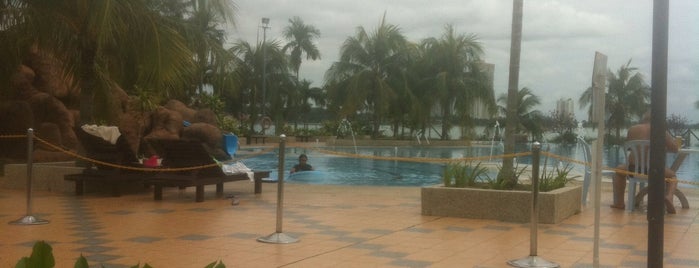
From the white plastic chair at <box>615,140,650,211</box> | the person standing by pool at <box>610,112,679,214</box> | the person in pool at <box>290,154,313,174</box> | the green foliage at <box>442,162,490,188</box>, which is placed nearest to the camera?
the green foliage at <box>442,162,490,188</box>

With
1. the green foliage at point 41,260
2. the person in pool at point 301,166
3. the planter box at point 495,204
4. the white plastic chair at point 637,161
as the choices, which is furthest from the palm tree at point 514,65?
the person in pool at point 301,166

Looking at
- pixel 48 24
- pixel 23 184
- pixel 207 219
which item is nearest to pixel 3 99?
pixel 23 184

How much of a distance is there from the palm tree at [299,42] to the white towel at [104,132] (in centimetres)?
4123

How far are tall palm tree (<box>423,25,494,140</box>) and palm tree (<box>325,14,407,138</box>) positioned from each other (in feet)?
7.32

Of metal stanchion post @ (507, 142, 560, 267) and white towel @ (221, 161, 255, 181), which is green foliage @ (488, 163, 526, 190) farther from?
white towel @ (221, 161, 255, 181)

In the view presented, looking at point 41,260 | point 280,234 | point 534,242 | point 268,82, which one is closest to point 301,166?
point 280,234

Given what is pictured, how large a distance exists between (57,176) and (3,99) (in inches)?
307

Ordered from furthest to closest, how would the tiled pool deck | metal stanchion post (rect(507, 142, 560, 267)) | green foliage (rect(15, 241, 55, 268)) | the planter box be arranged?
the planter box < the tiled pool deck < metal stanchion post (rect(507, 142, 560, 267)) < green foliage (rect(15, 241, 55, 268))

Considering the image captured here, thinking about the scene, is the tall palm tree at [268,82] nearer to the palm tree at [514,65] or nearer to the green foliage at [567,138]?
the green foliage at [567,138]

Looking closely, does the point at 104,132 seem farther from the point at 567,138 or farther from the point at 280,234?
the point at 567,138

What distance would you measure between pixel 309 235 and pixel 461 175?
2.72m

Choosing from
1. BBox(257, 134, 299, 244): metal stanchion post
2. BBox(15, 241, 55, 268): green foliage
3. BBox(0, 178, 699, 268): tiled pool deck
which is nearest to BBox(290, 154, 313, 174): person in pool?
BBox(0, 178, 699, 268): tiled pool deck

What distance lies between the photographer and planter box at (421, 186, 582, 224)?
8805 millimetres

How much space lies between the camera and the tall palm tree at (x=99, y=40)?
1124cm
